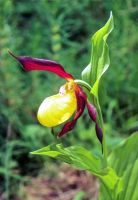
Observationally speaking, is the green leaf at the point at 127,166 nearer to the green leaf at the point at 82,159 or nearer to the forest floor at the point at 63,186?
the green leaf at the point at 82,159

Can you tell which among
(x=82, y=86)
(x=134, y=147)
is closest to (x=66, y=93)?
(x=82, y=86)

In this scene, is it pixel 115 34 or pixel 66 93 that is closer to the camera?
pixel 66 93

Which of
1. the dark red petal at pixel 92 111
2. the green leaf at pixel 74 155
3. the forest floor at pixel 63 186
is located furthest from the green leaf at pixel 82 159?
the forest floor at pixel 63 186

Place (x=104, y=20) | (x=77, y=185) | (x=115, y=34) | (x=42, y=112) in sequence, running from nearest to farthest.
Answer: (x=42, y=112), (x=77, y=185), (x=115, y=34), (x=104, y=20)

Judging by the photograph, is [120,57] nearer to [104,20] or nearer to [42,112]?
[104,20]

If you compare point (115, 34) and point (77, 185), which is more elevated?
point (115, 34)

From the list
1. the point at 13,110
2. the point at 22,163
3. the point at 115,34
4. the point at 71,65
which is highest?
the point at 115,34

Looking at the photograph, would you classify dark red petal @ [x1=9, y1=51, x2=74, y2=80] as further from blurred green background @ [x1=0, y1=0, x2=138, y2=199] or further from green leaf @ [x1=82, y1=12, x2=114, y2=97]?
blurred green background @ [x1=0, y1=0, x2=138, y2=199]

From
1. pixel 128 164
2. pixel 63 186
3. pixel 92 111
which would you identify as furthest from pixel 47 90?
pixel 92 111
